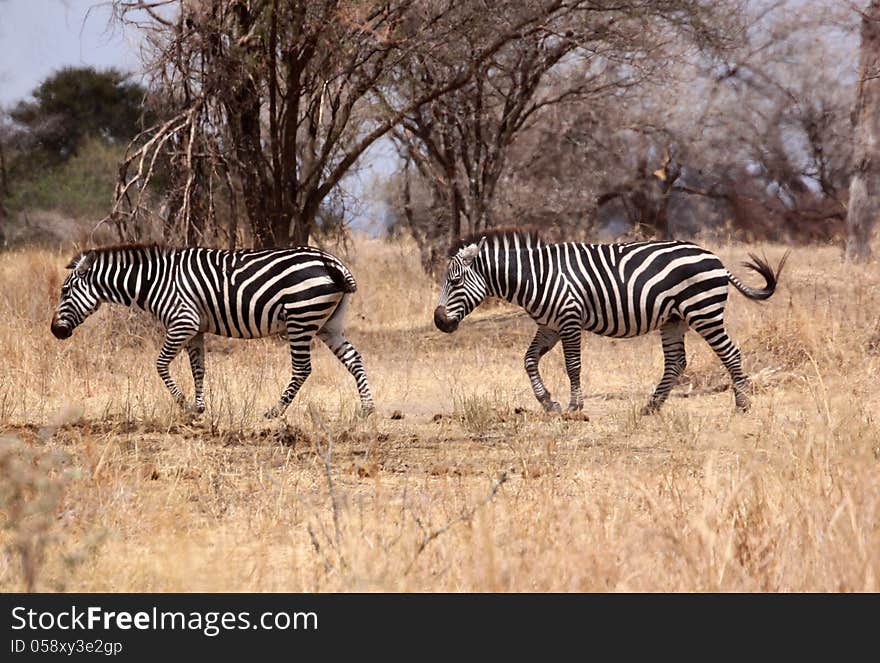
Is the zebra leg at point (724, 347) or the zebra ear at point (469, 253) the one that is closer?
the zebra leg at point (724, 347)

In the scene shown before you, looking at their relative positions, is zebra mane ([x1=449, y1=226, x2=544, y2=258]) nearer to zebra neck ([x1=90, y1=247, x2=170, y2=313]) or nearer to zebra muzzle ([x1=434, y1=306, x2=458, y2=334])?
zebra muzzle ([x1=434, y1=306, x2=458, y2=334])

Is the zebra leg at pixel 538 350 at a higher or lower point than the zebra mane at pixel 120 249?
lower

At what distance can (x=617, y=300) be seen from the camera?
8.28 m

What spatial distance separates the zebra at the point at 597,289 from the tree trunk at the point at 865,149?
33.8 ft

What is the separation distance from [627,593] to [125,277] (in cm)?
617

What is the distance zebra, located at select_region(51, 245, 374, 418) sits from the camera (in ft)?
27.4

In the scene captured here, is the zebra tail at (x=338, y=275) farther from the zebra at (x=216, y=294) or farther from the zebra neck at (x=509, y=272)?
the zebra neck at (x=509, y=272)

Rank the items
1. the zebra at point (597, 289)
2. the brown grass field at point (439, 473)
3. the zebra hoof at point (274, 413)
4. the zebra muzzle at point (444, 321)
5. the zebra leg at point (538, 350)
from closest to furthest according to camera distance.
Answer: the brown grass field at point (439, 473) < the zebra hoof at point (274, 413) < the zebra at point (597, 289) < the zebra muzzle at point (444, 321) < the zebra leg at point (538, 350)

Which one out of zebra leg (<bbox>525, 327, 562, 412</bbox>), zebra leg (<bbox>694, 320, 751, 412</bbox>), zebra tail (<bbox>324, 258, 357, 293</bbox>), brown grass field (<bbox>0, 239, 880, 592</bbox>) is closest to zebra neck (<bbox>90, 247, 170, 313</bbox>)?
brown grass field (<bbox>0, 239, 880, 592</bbox>)

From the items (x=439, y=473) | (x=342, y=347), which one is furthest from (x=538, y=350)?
(x=439, y=473)

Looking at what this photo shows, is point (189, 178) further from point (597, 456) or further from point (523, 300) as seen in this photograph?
point (597, 456)

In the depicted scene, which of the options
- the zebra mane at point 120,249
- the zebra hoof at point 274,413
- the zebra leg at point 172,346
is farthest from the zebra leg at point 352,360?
the zebra mane at point 120,249

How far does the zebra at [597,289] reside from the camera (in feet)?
26.9
